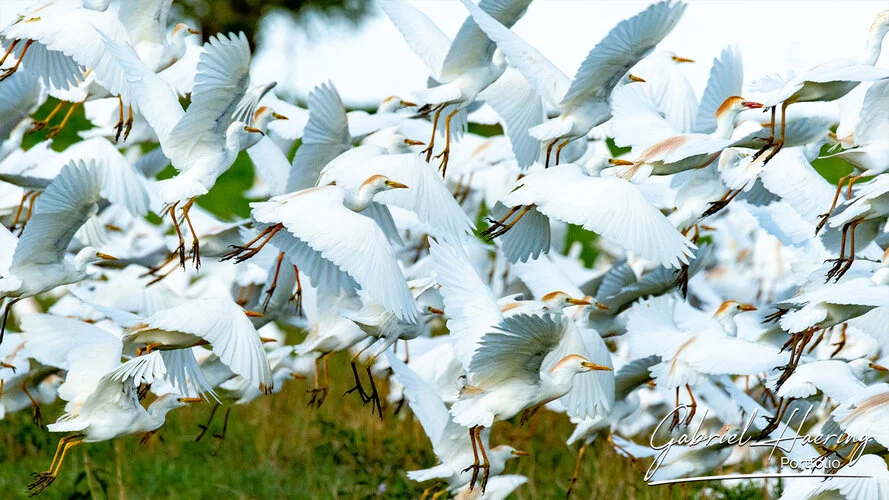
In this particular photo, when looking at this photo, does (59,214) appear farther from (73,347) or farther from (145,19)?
(145,19)

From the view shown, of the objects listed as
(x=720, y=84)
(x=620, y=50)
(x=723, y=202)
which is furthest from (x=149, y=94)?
(x=720, y=84)

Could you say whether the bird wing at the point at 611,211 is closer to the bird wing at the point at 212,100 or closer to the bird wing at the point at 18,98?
the bird wing at the point at 212,100

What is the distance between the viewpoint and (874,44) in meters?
3.00

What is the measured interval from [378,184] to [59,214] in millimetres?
817

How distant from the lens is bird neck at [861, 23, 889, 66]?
2.99m

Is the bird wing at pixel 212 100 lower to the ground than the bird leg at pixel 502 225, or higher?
higher

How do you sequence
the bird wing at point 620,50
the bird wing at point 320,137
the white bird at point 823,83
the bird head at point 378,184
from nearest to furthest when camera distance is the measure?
the white bird at point 823,83
the bird wing at point 620,50
the bird head at point 378,184
the bird wing at point 320,137

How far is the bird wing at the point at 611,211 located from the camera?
2467 mm

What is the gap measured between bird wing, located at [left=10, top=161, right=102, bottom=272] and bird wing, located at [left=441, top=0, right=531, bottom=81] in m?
0.99

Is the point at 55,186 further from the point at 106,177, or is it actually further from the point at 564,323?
the point at 564,323

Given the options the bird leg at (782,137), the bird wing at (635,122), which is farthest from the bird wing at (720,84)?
the bird leg at (782,137)

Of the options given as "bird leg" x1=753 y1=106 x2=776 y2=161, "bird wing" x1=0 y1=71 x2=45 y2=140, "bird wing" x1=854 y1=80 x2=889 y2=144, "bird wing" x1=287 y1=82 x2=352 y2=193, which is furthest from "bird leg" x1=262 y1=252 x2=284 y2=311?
"bird wing" x1=854 y1=80 x2=889 y2=144

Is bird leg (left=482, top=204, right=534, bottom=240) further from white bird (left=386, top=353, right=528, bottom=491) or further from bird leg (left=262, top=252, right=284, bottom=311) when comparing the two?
bird leg (left=262, top=252, right=284, bottom=311)

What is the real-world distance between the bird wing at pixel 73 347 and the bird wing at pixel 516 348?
40.0 inches
